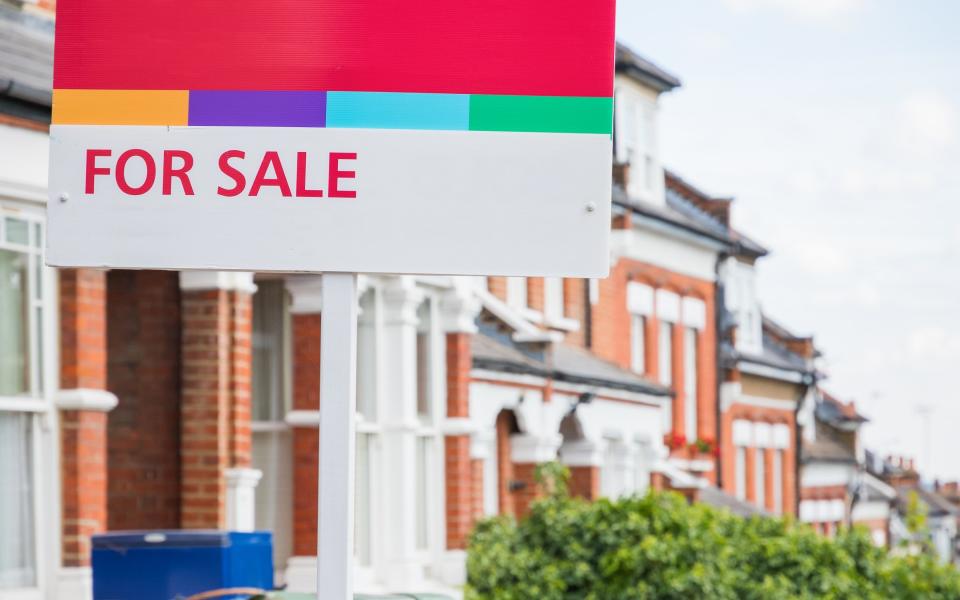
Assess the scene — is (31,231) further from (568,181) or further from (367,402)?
(568,181)

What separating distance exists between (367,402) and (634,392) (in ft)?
29.7

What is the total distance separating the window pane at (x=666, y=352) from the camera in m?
27.1

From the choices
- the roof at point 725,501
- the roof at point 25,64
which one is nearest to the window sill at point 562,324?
the roof at point 725,501

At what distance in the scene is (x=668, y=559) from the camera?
13.9 m

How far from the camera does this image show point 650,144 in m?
26.4

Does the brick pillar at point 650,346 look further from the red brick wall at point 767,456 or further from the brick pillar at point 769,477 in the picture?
the brick pillar at point 769,477

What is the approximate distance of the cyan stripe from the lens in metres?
3.87

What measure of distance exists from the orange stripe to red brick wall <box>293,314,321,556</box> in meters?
7.55

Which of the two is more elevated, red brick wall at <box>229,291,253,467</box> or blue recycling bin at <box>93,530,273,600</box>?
red brick wall at <box>229,291,253,467</box>

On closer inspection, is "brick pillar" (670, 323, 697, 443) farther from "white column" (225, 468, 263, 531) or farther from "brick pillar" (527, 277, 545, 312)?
"white column" (225, 468, 263, 531)

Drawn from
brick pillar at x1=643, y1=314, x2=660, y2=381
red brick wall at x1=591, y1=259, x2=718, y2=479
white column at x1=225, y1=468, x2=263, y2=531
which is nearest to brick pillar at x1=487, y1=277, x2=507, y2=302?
red brick wall at x1=591, y1=259, x2=718, y2=479

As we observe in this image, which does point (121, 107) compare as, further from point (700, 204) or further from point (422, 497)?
point (700, 204)

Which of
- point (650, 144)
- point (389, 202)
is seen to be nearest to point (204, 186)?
point (389, 202)

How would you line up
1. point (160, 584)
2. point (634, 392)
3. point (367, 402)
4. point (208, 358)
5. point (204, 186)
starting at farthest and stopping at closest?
point (634, 392)
point (367, 402)
point (208, 358)
point (160, 584)
point (204, 186)
